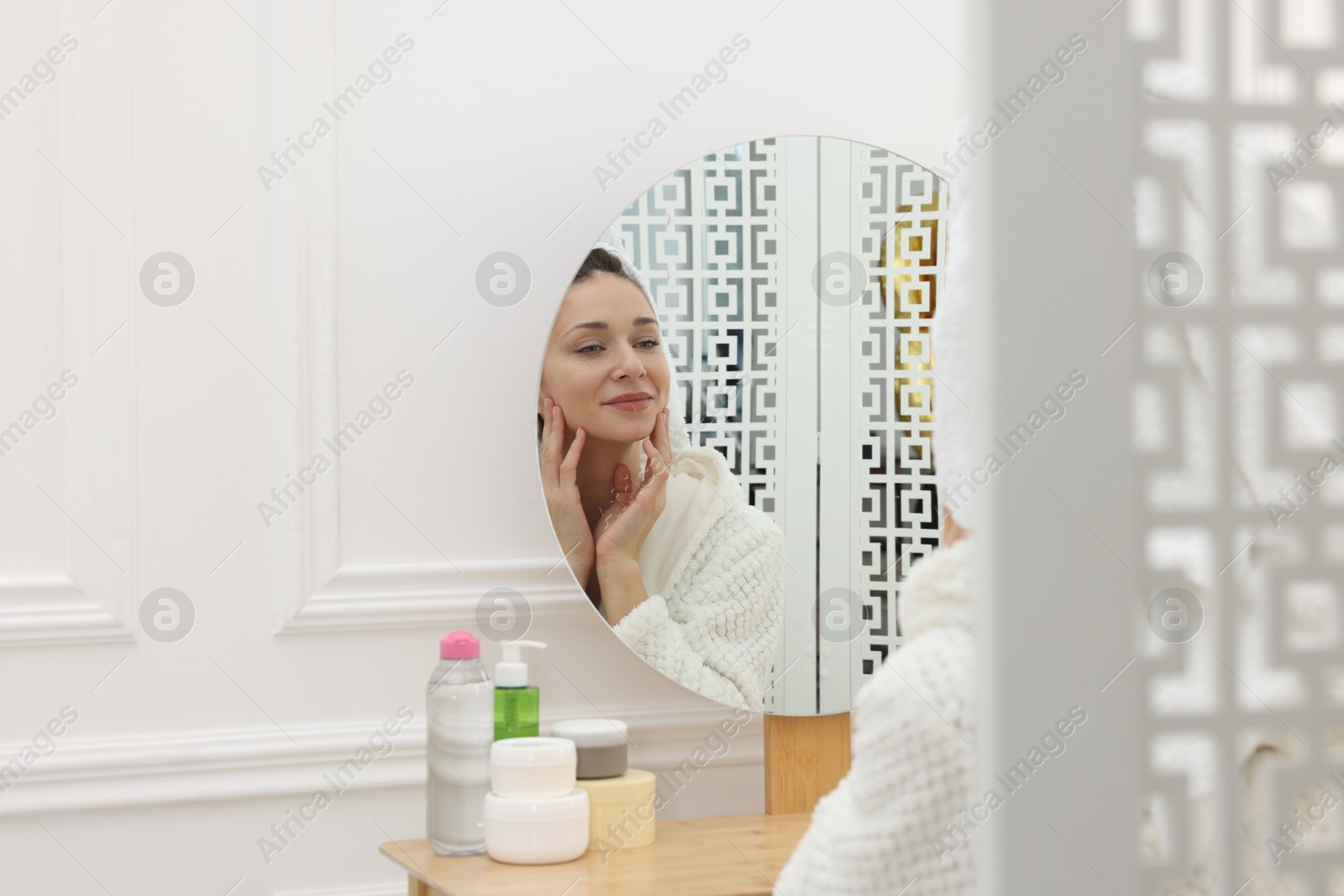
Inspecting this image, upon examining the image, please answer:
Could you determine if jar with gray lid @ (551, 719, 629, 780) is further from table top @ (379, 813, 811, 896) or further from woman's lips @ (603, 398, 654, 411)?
woman's lips @ (603, 398, 654, 411)

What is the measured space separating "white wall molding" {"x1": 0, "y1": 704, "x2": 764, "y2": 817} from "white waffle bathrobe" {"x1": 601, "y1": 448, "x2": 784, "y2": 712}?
13 cm

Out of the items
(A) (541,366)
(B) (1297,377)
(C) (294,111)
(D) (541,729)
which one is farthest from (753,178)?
(B) (1297,377)

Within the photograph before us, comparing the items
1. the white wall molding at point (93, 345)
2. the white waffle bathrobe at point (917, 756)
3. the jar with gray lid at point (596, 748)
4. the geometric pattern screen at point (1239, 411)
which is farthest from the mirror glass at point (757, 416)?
the geometric pattern screen at point (1239, 411)

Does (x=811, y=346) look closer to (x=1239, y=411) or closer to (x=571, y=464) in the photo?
(x=571, y=464)

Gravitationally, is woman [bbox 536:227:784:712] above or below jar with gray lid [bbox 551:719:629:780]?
above

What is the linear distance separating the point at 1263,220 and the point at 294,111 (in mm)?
1167

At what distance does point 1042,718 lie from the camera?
0.32m

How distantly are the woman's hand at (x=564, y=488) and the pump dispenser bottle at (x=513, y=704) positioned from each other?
0.13 metres

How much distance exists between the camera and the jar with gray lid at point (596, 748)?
4.00 feet

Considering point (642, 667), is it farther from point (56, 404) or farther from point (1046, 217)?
point (1046, 217)

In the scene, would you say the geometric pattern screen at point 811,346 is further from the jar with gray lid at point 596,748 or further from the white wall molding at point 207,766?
the white wall molding at point 207,766

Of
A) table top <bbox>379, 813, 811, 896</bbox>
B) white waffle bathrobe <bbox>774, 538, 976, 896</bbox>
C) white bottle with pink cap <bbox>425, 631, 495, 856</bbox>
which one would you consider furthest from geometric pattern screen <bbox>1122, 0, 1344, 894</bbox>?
white bottle with pink cap <bbox>425, 631, 495, 856</bbox>

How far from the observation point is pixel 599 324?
1307 mm

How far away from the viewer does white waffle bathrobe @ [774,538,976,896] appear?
2.24 feet
